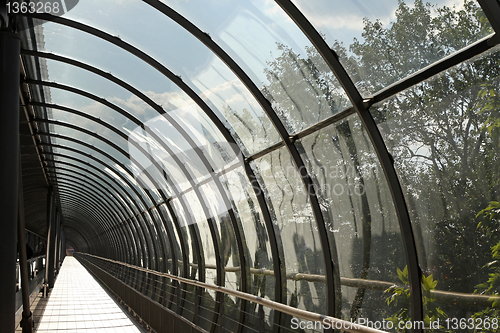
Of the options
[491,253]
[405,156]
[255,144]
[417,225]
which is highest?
[255,144]

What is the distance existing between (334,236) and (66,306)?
10.5m

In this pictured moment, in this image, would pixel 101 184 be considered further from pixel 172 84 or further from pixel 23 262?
pixel 23 262

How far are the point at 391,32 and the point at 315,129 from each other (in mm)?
1619

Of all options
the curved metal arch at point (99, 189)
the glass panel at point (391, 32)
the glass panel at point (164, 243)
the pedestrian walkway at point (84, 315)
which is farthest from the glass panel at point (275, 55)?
the curved metal arch at point (99, 189)

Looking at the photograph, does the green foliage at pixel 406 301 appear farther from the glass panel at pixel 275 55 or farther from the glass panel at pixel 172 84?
the glass panel at pixel 172 84

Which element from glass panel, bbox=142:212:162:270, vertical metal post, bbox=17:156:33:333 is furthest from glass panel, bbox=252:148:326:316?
glass panel, bbox=142:212:162:270

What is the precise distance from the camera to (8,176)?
450 centimetres

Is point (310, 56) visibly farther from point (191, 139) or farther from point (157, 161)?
point (157, 161)

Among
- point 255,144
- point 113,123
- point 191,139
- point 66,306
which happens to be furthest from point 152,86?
point 66,306

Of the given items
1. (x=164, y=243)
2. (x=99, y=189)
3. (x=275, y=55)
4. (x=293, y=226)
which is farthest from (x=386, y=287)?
(x=99, y=189)

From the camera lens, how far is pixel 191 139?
8305mm

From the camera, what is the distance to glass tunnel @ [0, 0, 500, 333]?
12.8 ft

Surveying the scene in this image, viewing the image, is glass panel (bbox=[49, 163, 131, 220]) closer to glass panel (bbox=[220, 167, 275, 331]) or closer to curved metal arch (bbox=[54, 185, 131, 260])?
curved metal arch (bbox=[54, 185, 131, 260])

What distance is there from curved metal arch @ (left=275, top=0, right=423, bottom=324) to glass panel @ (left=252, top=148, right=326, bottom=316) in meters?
2.46
